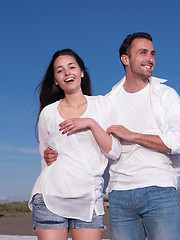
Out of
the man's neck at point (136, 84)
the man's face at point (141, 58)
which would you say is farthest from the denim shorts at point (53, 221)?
the man's face at point (141, 58)

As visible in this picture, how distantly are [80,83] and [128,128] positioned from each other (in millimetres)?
633

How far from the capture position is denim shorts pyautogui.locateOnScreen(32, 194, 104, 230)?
116 inches

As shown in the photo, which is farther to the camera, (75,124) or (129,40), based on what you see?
(129,40)

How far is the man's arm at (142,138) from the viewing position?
3.23 meters

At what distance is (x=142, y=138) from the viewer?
10.7 ft

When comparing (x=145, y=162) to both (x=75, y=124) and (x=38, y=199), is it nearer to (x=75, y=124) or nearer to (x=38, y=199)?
(x=75, y=124)

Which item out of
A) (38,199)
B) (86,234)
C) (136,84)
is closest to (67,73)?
(136,84)

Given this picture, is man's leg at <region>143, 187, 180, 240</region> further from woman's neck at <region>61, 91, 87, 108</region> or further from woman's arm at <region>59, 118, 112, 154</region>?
woman's neck at <region>61, 91, 87, 108</region>

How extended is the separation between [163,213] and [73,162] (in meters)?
0.92

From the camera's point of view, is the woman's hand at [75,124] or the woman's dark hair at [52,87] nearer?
A: the woman's hand at [75,124]

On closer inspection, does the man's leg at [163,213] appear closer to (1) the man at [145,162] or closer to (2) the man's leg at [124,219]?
(1) the man at [145,162]

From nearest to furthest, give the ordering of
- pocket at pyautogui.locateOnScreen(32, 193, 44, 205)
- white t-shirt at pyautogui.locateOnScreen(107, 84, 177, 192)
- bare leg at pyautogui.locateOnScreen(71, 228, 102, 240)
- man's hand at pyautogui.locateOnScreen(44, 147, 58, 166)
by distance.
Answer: bare leg at pyautogui.locateOnScreen(71, 228, 102, 240)
pocket at pyautogui.locateOnScreen(32, 193, 44, 205)
man's hand at pyautogui.locateOnScreen(44, 147, 58, 166)
white t-shirt at pyautogui.locateOnScreen(107, 84, 177, 192)

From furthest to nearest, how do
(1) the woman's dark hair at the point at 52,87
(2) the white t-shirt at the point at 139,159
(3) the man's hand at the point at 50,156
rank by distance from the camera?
1. (1) the woman's dark hair at the point at 52,87
2. (2) the white t-shirt at the point at 139,159
3. (3) the man's hand at the point at 50,156

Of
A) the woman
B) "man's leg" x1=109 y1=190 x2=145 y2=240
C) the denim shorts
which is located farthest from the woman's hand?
"man's leg" x1=109 y1=190 x2=145 y2=240
